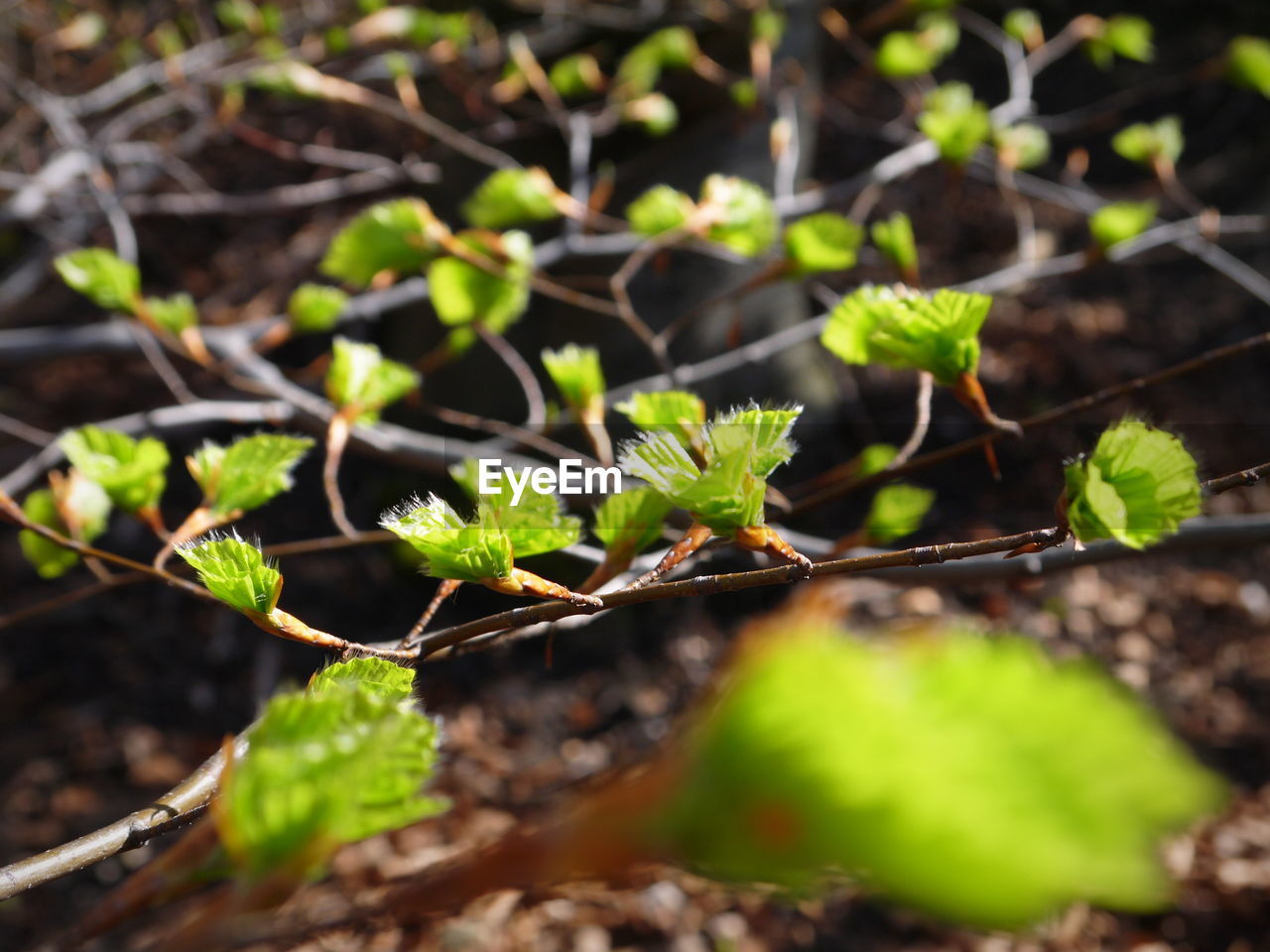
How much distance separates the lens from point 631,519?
1.22 ft

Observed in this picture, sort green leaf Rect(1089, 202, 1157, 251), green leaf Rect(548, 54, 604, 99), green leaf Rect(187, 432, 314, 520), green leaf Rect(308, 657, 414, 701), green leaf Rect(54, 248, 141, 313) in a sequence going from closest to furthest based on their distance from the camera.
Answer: green leaf Rect(308, 657, 414, 701)
green leaf Rect(187, 432, 314, 520)
green leaf Rect(54, 248, 141, 313)
green leaf Rect(1089, 202, 1157, 251)
green leaf Rect(548, 54, 604, 99)

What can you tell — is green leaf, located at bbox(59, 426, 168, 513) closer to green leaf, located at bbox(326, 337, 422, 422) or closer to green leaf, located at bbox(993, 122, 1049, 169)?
green leaf, located at bbox(326, 337, 422, 422)

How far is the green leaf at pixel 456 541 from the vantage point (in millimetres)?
296

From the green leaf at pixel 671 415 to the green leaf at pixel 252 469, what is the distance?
189mm

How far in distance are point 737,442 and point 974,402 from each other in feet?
0.59

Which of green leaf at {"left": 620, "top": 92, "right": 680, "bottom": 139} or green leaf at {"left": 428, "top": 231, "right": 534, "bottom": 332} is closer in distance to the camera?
green leaf at {"left": 428, "top": 231, "right": 534, "bottom": 332}

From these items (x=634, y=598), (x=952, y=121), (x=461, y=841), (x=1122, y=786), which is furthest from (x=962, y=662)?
(x=461, y=841)

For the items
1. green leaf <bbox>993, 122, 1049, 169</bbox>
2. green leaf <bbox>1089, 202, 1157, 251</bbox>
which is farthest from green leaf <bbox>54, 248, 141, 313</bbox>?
green leaf <bbox>993, 122, 1049, 169</bbox>

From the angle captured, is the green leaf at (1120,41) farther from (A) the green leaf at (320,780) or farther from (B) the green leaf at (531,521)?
(A) the green leaf at (320,780)

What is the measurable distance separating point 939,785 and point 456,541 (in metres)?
0.19

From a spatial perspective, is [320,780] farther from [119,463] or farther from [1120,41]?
[1120,41]

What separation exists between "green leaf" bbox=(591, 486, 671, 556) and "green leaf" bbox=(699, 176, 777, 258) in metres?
0.40

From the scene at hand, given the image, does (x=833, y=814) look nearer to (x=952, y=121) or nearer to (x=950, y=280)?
(x=952, y=121)

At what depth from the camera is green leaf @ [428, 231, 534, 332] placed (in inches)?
27.5
